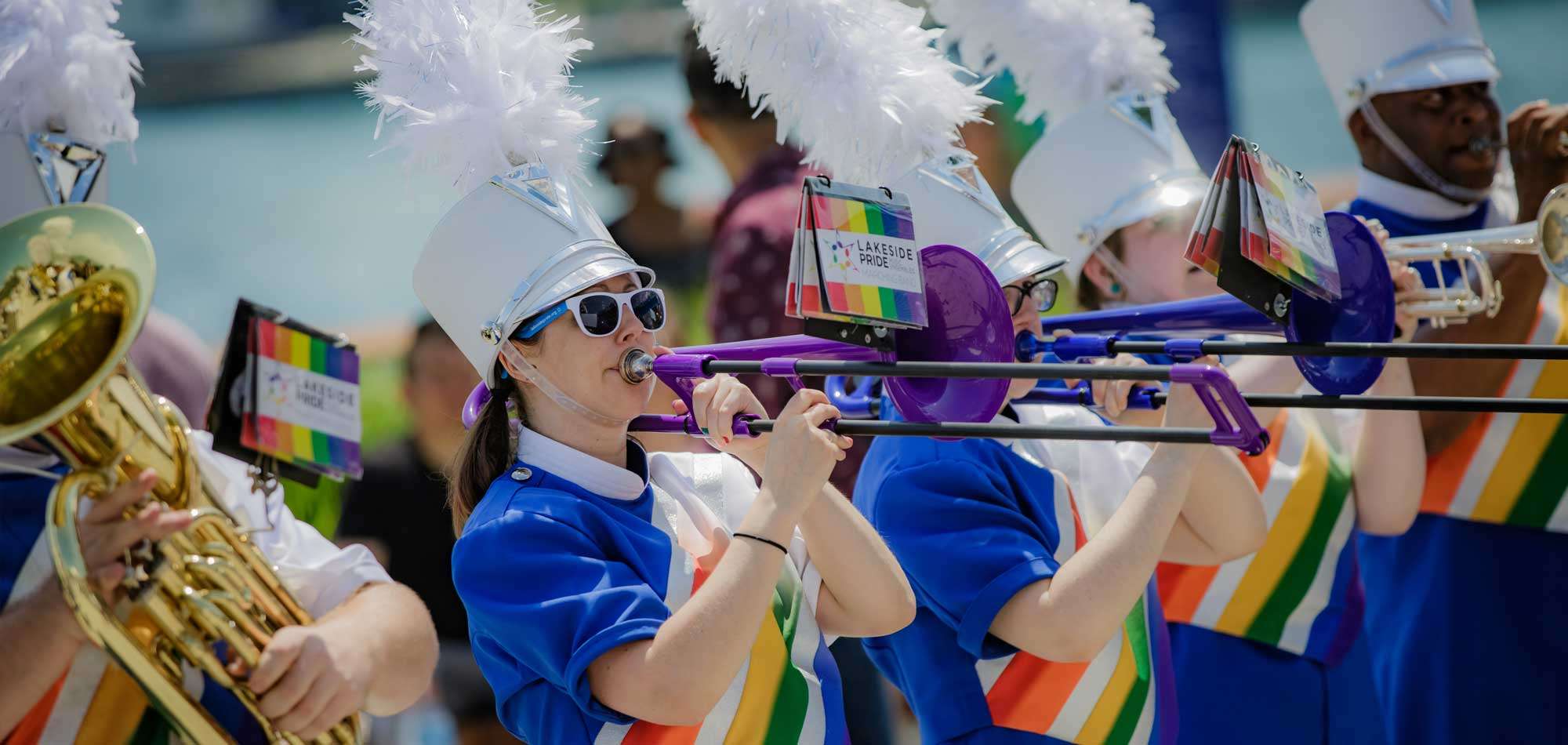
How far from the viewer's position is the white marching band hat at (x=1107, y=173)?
13.6 feet

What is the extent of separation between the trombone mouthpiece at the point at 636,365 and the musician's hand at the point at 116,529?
2.60 ft

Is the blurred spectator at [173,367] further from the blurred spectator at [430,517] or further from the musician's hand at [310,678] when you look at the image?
the blurred spectator at [430,517]

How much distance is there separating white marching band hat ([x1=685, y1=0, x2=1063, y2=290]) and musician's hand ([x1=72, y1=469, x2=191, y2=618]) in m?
1.42

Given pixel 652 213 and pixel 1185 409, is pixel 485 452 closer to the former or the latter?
pixel 1185 409

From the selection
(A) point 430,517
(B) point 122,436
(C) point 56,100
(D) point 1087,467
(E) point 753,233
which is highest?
(C) point 56,100

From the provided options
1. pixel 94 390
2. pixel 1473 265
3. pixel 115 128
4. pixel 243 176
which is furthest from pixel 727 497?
pixel 243 176

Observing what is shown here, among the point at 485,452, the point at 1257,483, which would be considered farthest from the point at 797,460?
the point at 1257,483

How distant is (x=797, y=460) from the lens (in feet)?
8.46

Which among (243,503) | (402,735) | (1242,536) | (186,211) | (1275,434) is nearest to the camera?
(243,503)

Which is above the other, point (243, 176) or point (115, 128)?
point (115, 128)

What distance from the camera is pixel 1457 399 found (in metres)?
2.47

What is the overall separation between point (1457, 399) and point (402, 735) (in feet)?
14.9

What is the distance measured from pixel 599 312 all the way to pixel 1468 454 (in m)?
2.77

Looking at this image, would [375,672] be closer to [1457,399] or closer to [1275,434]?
[1457,399]
